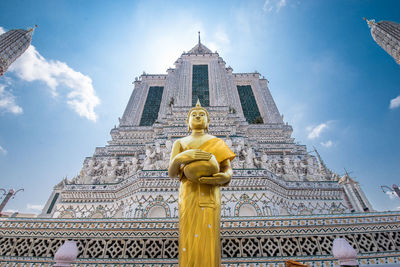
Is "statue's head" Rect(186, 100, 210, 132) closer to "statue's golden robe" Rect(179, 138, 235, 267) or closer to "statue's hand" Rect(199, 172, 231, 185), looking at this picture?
"statue's golden robe" Rect(179, 138, 235, 267)

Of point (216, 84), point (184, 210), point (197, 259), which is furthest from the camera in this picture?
point (216, 84)

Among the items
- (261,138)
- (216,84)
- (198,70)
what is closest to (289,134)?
(261,138)

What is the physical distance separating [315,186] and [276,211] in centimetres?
326

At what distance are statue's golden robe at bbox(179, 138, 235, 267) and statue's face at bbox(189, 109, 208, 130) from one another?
52 centimetres

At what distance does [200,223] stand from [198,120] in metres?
1.60

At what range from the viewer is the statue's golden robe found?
2.48 meters

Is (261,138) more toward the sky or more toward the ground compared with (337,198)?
more toward the sky

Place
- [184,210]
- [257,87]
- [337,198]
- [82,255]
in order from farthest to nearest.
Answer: [257,87], [337,198], [82,255], [184,210]

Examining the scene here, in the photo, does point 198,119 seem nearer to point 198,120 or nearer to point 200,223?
point 198,120

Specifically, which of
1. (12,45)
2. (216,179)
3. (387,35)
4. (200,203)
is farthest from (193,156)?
(387,35)

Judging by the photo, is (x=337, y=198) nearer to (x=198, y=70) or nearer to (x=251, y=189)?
(x=251, y=189)

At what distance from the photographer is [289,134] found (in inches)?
699

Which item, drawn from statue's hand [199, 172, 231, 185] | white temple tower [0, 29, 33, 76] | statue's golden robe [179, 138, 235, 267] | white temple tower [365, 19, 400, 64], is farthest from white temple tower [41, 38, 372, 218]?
white temple tower [365, 19, 400, 64]

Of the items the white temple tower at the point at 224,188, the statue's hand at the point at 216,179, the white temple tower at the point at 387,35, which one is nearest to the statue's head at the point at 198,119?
the statue's hand at the point at 216,179
